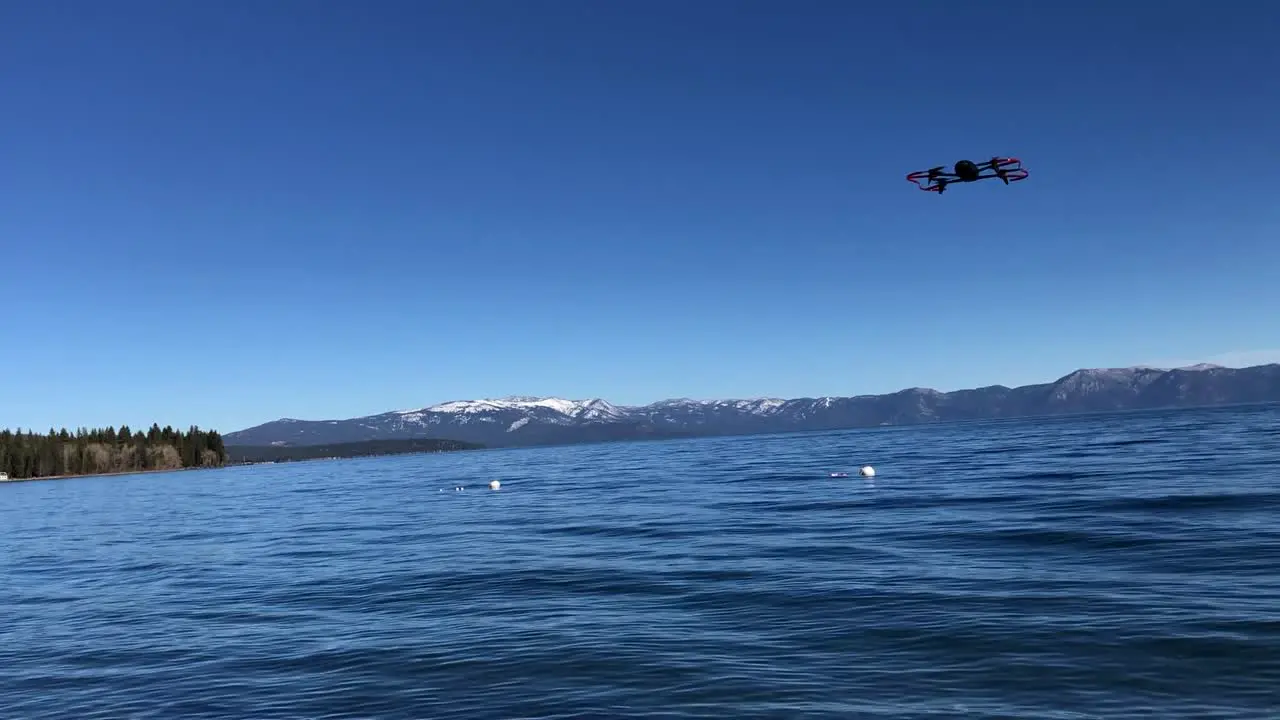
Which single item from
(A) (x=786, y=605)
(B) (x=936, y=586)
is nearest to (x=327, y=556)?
(A) (x=786, y=605)

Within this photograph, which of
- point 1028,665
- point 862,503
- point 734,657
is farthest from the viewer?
point 862,503

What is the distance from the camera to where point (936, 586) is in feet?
73.4

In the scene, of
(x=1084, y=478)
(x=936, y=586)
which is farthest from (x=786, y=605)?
(x=1084, y=478)

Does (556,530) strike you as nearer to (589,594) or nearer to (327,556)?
(327,556)

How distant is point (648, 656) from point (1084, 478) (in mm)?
44611

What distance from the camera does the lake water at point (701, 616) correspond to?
14.5m

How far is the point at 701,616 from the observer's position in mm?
20453

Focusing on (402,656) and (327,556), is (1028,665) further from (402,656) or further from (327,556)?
(327,556)

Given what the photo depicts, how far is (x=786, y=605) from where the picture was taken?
69.5 ft

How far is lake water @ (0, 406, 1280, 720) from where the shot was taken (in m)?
14.5

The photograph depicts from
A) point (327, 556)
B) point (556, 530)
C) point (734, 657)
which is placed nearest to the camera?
point (734, 657)

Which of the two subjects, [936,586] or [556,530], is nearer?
[936,586]

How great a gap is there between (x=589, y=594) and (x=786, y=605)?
19.2 feet

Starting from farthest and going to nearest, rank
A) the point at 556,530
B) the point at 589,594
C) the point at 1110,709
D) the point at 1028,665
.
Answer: the point at 556,530
the point at 589,594
the point at 1028,665
the point at 1110,709
